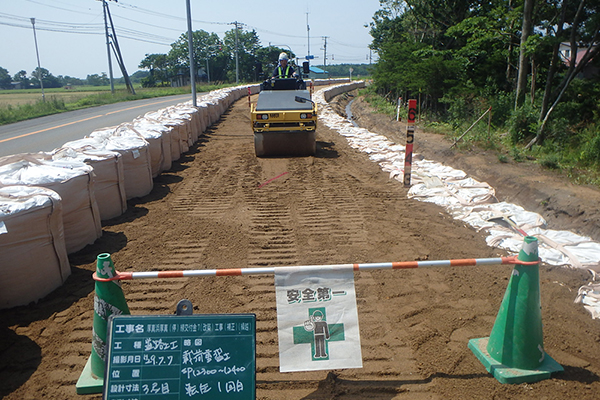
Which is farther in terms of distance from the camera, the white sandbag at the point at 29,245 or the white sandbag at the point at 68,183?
the white sandbag at the point at 68,183

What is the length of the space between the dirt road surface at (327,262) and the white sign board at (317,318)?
0.35 metres

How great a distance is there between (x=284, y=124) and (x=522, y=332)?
9.26 metres

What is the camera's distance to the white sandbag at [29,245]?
4227 millimetres

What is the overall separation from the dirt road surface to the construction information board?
74 cm

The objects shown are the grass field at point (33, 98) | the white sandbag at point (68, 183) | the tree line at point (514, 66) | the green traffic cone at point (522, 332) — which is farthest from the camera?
the grass field at point (33, 98)

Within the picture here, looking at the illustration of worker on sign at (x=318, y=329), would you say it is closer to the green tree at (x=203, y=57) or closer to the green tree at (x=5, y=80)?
the green tree at (x=203, y=57)

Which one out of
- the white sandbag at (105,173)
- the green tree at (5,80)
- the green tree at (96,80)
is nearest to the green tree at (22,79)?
the green tree at (5,80)

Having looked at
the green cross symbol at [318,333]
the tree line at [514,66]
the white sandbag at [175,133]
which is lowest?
the green cross symbol at [318,333]

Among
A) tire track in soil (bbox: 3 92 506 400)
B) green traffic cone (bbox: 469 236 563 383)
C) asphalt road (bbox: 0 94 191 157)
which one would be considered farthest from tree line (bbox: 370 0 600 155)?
asphalt road (bbox: 0 94 191 157)

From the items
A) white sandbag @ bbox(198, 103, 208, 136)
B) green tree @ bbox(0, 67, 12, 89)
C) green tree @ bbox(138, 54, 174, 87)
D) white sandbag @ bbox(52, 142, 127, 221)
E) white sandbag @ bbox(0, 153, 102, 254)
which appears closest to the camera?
white sandbag @ bbox(0, 153, 102, 254)

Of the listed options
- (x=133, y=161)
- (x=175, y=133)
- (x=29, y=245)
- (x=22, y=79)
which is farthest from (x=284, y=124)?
(x=22, y=79)

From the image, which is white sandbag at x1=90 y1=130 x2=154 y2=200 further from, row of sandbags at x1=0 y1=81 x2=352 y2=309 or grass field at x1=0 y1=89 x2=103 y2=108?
grass field at x1=0 y1=89 x2=103 y2=108

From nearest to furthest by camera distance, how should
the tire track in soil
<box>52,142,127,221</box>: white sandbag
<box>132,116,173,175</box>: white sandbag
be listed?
the tire track in soil < <box>52,142,127,221</box>: white sandbag < <box>132,116,173,175</box>: white sandbag

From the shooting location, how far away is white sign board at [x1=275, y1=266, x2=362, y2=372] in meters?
3.12
